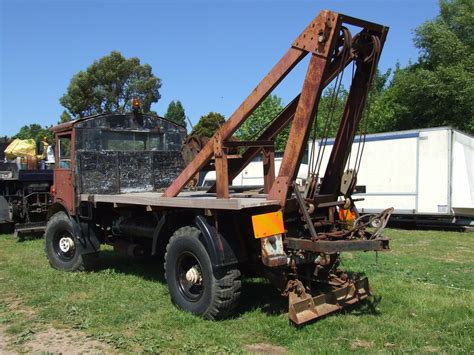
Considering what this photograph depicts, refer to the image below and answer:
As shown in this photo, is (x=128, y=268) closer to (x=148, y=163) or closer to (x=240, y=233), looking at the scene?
(x=148, y=163)

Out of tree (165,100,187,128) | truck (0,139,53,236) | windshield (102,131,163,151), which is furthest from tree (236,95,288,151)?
tree (165,100,187,128)

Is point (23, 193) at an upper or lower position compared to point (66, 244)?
upper

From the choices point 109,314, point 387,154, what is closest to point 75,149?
point 109,314

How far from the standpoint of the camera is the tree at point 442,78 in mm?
24656

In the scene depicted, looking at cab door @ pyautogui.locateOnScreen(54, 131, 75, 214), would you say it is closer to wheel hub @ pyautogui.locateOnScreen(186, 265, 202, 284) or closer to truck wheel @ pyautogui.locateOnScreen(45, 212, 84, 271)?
truck wheel @ pyautogui.locateOnScreen(45, 212, 84, 271)

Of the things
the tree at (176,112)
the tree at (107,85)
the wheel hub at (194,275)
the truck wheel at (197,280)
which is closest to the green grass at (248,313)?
the truck wheel at (197,280)

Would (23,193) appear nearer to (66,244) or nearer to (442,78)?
(66,244)

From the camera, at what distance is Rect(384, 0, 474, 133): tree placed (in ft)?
80.9

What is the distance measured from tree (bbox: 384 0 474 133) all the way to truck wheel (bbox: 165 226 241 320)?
21.6 meters

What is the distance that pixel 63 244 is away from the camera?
29.3 ft

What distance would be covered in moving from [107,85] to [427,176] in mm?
35188

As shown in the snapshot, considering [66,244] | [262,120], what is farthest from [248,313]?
[262,120]

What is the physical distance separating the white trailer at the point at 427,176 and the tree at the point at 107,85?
30.6 metres

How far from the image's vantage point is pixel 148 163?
356 inches
